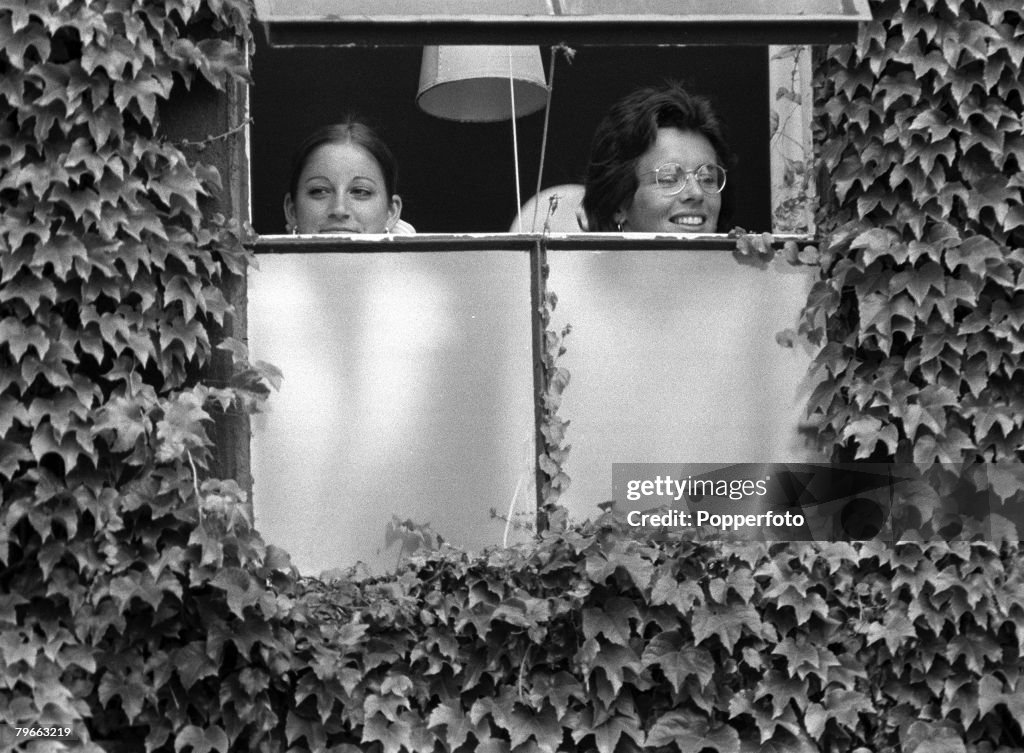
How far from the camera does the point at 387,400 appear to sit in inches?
243

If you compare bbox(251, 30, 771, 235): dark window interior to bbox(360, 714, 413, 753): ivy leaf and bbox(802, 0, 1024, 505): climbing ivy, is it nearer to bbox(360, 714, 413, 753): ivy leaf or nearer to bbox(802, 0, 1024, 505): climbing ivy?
bbox(802, 0, 1024, 505): climbing ivy

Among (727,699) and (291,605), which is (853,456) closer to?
(727,699)

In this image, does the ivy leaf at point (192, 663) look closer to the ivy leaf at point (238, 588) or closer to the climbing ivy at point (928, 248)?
the ivy leaf at point (238, 588)

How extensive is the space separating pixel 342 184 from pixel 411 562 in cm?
149

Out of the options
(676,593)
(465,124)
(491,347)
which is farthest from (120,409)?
(465,124)

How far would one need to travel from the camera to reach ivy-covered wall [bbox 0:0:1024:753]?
5727mm

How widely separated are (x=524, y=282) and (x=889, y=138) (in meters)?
1.17

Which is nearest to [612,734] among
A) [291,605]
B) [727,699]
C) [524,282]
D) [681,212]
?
[727,699]

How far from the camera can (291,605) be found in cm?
575

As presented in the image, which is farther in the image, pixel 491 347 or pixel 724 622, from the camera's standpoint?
pixel 491 347

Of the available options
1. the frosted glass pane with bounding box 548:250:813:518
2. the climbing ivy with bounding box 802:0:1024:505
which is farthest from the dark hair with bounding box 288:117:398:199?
the climbing ivy with bounding box 802:0:1024:505

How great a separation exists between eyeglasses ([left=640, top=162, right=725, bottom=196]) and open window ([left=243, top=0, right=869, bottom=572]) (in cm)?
57

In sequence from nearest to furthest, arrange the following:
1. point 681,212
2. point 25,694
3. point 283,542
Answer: point 25,694
point 283,542
point 681,212

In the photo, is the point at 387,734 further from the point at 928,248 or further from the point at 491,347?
the point at 928,248
